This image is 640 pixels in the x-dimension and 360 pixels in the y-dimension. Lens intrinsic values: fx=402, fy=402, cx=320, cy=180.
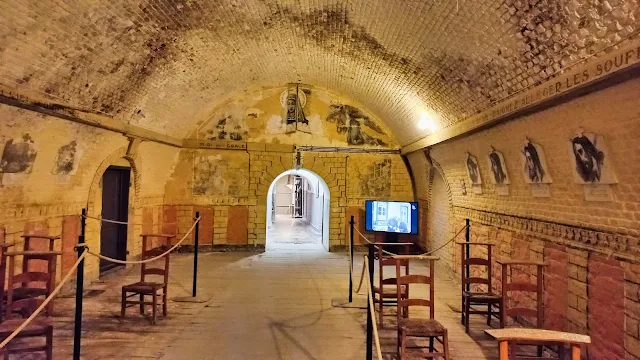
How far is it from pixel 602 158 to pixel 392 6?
10.8 feet

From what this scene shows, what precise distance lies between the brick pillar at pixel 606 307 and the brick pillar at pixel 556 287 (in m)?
0.47

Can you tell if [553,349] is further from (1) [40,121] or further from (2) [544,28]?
(1) [40,121]

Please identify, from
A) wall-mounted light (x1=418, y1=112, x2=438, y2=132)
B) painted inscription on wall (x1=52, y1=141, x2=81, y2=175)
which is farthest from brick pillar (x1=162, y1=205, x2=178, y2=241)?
wall-mounted light (x1=418, y1=112, x2=438, y2=132)

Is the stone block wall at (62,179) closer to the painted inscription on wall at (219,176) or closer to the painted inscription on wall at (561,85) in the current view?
the painted inscription on wall at (219,176)

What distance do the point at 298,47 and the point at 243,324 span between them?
5674mm

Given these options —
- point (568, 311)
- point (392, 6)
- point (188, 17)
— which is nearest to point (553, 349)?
point (568, 311)

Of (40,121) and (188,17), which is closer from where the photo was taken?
(40,121)

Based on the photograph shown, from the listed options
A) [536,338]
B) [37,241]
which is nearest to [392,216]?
[37,241]

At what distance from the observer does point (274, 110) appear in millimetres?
11828

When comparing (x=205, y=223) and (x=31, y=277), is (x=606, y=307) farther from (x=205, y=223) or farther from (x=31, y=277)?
(x=205, y=223)

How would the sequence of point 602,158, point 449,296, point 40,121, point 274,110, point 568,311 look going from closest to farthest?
point 602,158 < point 568,311 < point 40,121 < point 449,296 < point 274,110

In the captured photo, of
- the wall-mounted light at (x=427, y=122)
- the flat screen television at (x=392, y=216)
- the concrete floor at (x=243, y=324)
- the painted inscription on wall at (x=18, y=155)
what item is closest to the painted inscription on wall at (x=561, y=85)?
the wall-mounted light at (x=427, y=122)

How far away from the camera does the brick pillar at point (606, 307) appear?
3.94m

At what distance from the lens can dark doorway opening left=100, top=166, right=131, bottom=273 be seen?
346 inches
